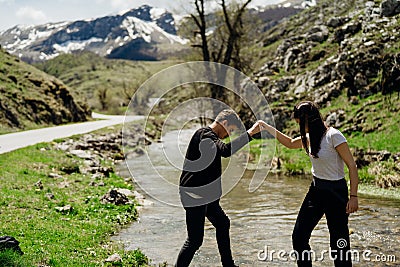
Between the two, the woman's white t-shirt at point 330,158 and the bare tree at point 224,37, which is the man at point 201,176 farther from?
the bare tree at point 224,37

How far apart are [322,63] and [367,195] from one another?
15346 millimetres

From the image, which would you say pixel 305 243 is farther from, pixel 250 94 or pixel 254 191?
pixel 250 94

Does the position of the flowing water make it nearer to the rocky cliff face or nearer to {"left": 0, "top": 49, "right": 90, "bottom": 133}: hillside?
the rocky cliff face

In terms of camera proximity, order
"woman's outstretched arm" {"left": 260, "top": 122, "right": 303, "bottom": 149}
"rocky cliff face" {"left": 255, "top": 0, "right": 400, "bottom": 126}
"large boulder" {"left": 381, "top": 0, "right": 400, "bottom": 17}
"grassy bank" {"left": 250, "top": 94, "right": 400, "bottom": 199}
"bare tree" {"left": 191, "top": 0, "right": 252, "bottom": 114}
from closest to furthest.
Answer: "woman's outstretched arm" {"left": 260, "top": 122, "right": 303, "bottom": 149}
"grassy bank" {"left": 250, "top": 94, "right": 400, "bottom": 199}
"rocky cliff face" {"left": 255, "top": 0, "right": 400, "bottom": 126}
"large boulder" {"left": 381, "top": 0, "right": 400, "bottom": 17}
"bare tree" {"left": 191, "top": 0, "right": 252, "bottom": 114}

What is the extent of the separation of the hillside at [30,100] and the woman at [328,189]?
30.8 meters

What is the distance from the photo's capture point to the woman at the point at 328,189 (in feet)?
19.3

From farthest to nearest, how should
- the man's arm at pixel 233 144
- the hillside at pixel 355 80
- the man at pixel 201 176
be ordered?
1. the hillside at pixel 355 80
2. the man at pixel 201 176
3. the man's arm at pixel 233 144

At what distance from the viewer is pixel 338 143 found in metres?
5.84

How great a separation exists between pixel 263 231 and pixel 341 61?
17.0m

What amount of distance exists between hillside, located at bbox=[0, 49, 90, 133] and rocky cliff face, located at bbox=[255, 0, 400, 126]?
20.9 meters

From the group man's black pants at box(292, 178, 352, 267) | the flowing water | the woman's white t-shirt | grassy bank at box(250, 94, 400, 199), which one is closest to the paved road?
the flowing water

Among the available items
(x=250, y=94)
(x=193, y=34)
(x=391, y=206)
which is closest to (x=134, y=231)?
(x=391, y=206)

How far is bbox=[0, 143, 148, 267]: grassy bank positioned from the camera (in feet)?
25.2

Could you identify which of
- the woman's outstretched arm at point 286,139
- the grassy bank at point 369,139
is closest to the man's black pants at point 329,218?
the woman's outstretched arm at point 286,139
